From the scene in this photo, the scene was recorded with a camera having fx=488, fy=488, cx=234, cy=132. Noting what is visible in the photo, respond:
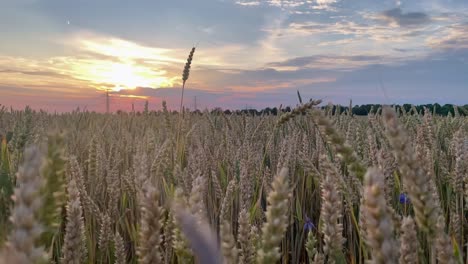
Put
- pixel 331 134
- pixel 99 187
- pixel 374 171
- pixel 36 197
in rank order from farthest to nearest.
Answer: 1. pixel 99 187
2. pixel 331 134
3. pixel 374 171
4. pixel 36 197

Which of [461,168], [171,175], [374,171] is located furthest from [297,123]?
[374,171]

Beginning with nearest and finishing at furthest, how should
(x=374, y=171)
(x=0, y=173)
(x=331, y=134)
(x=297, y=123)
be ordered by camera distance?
(x=374, y=171) → (x=331, y=134) → (x=0, y=173) → (x=297, y=123)

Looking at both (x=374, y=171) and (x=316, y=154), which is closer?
(x=374, y=171)

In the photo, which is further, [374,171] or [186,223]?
[374,171]

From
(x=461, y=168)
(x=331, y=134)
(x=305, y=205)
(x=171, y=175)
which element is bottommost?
(x=305, y=205)

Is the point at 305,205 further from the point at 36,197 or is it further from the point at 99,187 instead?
the point at 36,197

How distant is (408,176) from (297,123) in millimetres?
3911

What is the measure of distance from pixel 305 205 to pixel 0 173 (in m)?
1.79

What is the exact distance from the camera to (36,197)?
45cm

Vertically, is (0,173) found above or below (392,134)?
below

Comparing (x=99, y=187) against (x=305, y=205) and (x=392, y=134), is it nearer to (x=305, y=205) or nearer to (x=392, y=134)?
(x=305, y=205)

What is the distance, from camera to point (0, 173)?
1721 mm

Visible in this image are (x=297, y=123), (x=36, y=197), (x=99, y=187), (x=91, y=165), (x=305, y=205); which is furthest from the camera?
(x=297, y=123)

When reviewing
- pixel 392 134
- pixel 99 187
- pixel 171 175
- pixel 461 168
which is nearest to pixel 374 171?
pixel 392 134
